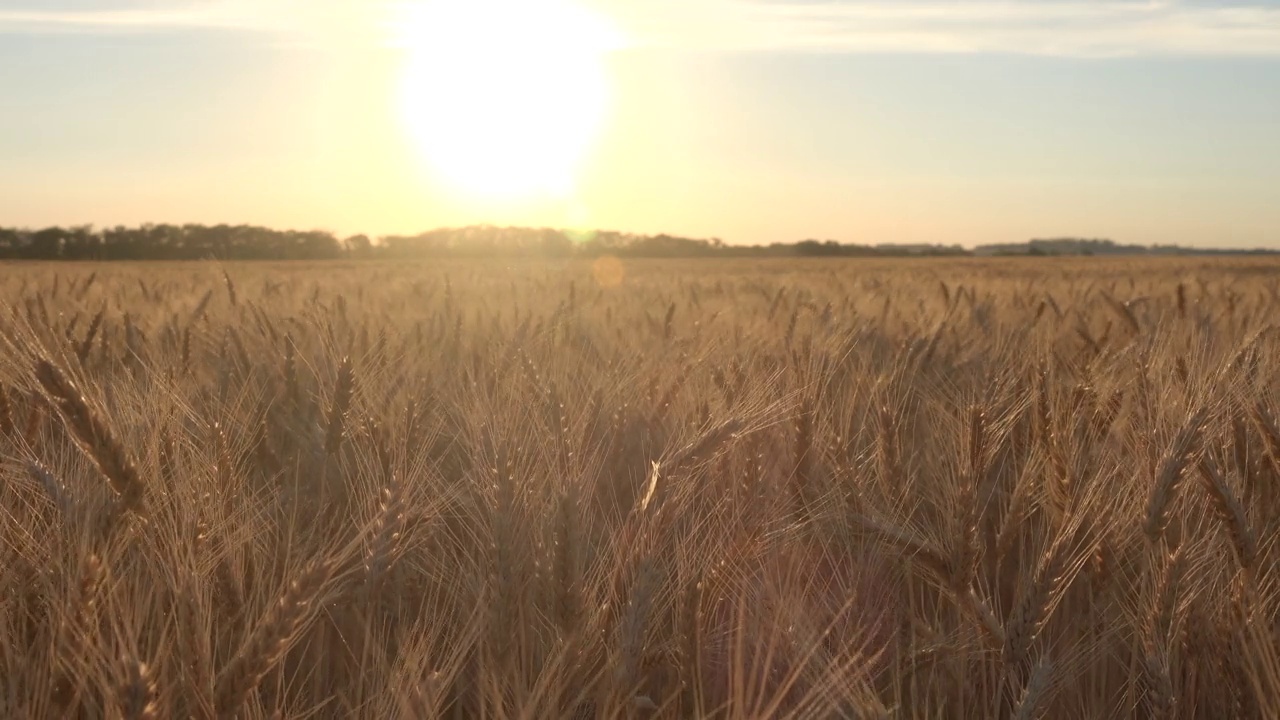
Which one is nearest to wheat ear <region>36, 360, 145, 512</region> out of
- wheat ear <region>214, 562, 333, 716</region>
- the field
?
the field

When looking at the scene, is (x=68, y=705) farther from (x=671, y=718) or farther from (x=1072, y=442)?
(x=1072, y=442)

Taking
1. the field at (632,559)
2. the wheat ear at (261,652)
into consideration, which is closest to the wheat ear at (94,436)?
the field at (632,559)

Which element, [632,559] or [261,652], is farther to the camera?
[632,559]

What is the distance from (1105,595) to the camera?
1.73 metres

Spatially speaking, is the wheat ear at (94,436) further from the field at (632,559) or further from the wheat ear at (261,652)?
the wheat ear at (261,652)

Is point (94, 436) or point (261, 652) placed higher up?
point (94, 436)

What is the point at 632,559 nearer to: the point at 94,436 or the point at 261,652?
the point at 261,652

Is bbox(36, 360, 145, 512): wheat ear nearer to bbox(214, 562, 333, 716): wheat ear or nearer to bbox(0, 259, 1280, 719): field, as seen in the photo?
bbox(0, 259, 1280, 719): field

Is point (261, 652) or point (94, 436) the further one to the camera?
point (94, 436)

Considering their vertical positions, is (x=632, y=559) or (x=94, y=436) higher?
(x=94, y=436)

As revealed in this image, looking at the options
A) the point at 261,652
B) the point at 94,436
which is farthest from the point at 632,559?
the point at 94,436

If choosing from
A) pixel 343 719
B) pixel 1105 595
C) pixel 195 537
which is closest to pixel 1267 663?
pixel 1105 595

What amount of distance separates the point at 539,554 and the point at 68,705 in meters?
0.59

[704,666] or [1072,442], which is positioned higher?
[1072,442]
